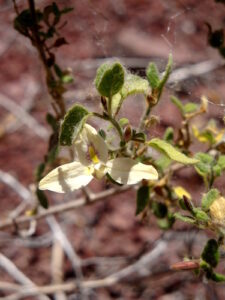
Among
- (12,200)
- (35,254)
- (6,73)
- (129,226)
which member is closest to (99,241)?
(129,226)

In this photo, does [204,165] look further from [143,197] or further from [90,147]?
[90,147]

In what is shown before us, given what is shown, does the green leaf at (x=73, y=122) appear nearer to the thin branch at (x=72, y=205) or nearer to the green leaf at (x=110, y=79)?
the green leaf at (x=110, y=79)

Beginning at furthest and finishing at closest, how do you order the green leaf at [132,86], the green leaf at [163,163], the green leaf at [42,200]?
the green leaf at [42,200] → the green leaf at [163,163] → the green leaf at [132,86]

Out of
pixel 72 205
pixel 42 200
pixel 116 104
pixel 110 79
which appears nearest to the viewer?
pixel 110 79

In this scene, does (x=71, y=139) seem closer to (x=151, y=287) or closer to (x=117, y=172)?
(x=117, y=172)

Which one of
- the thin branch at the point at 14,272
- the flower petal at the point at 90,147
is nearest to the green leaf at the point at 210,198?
the flower petal at the point at 90,147

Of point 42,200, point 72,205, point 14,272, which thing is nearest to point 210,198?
point 42,200
